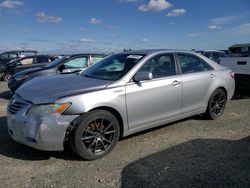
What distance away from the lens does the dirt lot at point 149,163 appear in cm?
351

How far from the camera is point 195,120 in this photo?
20.3 ft

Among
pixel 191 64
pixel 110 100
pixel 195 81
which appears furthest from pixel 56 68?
pixel 110 100

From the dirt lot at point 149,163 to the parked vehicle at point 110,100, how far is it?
292mm

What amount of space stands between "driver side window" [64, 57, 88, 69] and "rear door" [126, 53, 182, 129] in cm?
533

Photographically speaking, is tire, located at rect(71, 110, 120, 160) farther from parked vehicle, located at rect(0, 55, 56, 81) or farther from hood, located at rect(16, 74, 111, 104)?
parked vehicle, located at rect(0, 55, 56, 81)

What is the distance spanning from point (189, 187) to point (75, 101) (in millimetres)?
1858

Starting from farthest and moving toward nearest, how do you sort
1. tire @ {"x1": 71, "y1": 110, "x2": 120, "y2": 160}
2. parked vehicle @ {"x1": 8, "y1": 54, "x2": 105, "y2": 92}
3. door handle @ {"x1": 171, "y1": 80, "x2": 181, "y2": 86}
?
parked vehicle @ {"x1": 8, "y1": 54, "x2": 105, "y2": 92}
door handle @ {"x1": 171, "y1": 80, "x2": 181, "y2": 86}
tire @ {"x1": 71, "y1": 110, "x2": 120, "y2": 160}

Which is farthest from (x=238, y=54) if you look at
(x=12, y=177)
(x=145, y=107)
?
(x=12, y=177)

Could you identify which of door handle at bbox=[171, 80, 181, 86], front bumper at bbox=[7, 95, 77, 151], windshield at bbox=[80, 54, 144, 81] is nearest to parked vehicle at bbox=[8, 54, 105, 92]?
windshield at bbox=[80, 54, 144, 81]

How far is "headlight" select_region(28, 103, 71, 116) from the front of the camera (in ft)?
12.5

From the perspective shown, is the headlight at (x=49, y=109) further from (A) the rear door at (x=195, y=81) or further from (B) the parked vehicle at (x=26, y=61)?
(B) the parked vehicle at (x=26, y=61)

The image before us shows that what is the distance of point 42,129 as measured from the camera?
3.76 metres

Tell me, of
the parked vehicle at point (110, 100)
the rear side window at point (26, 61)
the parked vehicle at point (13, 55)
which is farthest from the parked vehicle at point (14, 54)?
the parked vehicle at point (110, 100)

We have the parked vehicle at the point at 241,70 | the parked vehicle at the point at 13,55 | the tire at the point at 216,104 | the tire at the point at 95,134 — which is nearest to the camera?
the tire at the point at 95,134
